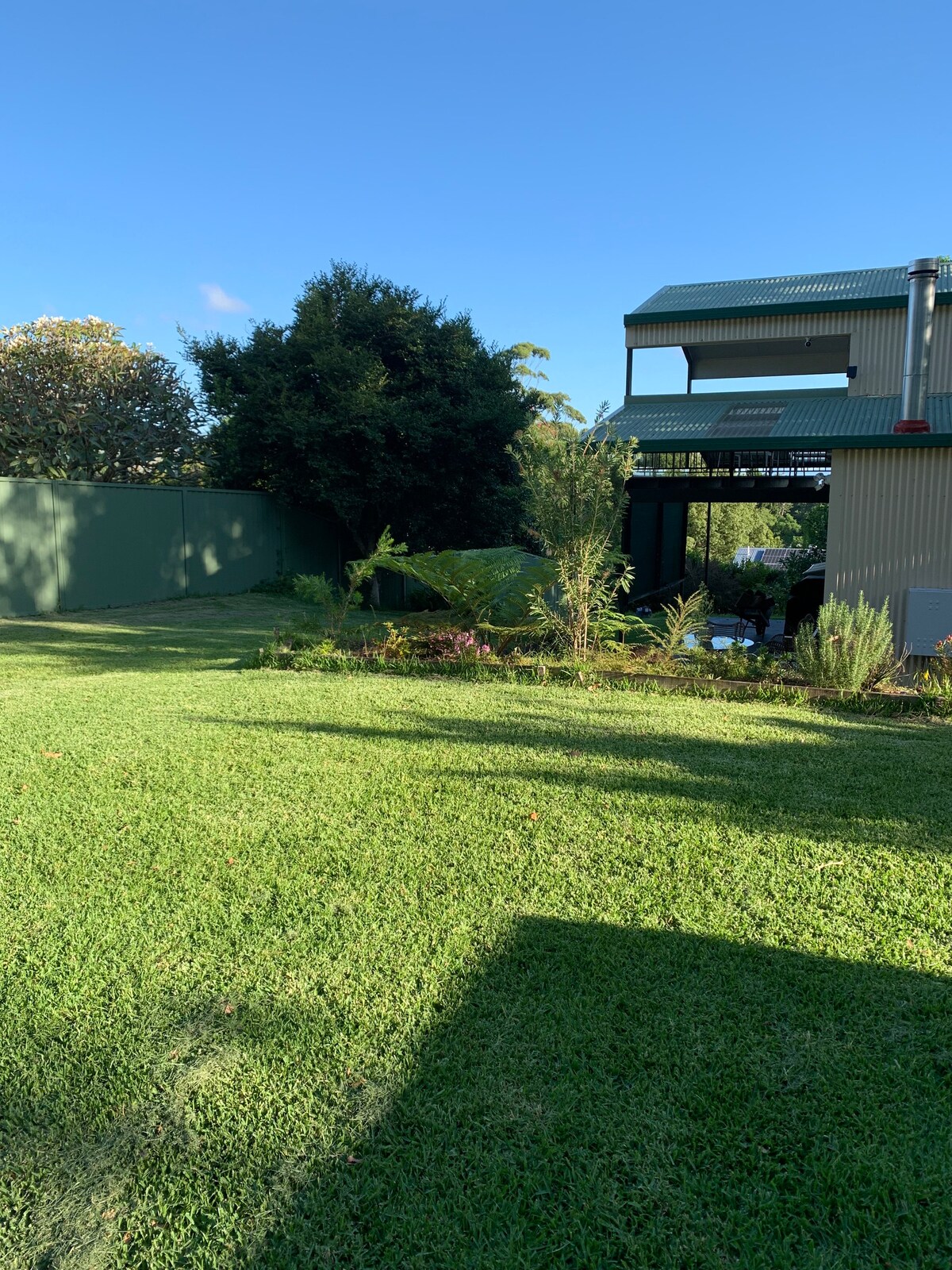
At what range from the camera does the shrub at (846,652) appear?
652 centimetres

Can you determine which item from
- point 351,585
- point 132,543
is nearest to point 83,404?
point 132,543

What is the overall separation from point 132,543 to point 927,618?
43.3 feet

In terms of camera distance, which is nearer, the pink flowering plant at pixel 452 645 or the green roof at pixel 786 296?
the pink flowering plant at pixel 452 645

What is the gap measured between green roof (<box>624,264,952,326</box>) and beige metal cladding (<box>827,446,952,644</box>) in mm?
4675

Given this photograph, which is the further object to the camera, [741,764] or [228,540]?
[228,540]


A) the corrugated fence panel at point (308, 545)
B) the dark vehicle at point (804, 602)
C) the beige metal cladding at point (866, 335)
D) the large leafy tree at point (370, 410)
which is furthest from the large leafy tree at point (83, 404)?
the dark vehicle at point (804, 602)

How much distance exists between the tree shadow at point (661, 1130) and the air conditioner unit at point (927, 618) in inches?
240

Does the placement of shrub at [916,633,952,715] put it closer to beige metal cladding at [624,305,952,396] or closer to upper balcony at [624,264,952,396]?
beige metal cladding at [624,305,952,396]

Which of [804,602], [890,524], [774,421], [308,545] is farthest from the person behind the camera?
[308,545]

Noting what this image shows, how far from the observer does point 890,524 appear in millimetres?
8141

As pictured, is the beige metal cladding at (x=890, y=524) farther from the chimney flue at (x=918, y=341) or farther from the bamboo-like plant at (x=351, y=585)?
the bamboo-like plant at (x=351, y=585)

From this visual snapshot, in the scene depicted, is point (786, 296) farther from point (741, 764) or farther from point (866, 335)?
point (741, 764)

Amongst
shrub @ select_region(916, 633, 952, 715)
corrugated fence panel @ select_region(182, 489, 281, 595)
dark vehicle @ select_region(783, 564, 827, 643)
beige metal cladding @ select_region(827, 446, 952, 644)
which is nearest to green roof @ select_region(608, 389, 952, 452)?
beige metal cladding @ select_region(827, 446, 952, 644)

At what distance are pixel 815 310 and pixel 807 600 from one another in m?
4.91
